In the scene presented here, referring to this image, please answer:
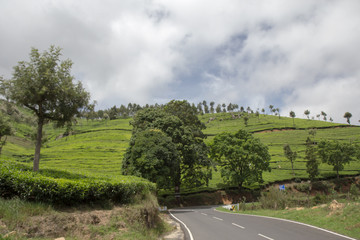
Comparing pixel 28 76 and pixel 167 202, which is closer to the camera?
pixel 28 76

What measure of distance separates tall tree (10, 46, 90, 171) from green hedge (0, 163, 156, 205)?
13.0ft

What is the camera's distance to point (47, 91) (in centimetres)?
1209

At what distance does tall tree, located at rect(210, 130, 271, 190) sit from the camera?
3890 cm

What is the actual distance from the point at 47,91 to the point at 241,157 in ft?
112

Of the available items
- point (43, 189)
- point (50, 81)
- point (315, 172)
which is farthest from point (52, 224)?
point (315, 172)

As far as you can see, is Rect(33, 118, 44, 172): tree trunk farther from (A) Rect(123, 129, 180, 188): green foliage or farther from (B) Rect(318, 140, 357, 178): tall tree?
(B) Rect(318, 140, 357, 178): tall tree

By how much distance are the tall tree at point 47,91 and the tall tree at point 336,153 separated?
57192 millimetres

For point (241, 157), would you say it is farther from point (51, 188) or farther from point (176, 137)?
point (51, 188)

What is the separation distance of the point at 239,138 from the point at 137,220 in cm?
3604

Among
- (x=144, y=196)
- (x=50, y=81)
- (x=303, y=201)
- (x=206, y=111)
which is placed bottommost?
(x=303, y=201)

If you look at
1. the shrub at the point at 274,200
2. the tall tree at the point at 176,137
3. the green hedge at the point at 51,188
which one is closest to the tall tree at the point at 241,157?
the tall tree at the point at 176,137

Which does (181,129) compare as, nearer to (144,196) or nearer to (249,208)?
(249,208)

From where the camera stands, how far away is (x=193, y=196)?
39469mm

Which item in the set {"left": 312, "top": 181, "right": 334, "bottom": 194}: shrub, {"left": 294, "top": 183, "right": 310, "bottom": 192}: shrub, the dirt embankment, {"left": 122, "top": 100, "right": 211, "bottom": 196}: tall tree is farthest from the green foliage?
{"left": 312, "top": 181, "right": 334, "bottom": 194}: shrub
